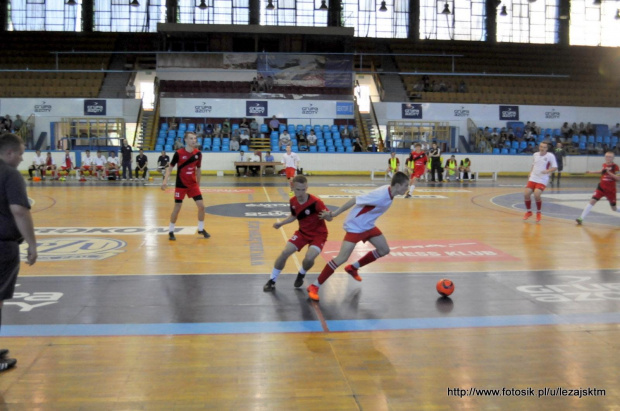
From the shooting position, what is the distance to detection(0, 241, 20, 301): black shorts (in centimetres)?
467

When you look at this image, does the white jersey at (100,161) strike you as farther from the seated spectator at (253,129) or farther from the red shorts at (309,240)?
the red shorts at (309,240)

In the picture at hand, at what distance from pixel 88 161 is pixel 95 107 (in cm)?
921

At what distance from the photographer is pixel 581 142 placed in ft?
125

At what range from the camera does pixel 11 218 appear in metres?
4.65

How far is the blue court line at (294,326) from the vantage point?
18.9 feet

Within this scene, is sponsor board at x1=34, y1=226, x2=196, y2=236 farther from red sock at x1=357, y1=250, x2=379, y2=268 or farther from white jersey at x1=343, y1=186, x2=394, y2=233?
white jersey at x1=343, y1=186, x2=394, y2=233

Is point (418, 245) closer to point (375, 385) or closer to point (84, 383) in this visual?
point (375, 385)

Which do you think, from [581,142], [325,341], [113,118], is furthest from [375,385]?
[581,142]

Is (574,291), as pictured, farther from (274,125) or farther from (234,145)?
(274,125)

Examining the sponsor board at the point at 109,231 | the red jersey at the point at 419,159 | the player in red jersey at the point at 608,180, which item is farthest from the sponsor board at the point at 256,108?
the player in red jersey at the point at 608,180

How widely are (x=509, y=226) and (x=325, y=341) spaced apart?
357 inches

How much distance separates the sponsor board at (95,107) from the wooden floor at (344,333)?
26352mm

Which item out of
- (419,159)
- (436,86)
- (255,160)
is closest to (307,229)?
(419,159)

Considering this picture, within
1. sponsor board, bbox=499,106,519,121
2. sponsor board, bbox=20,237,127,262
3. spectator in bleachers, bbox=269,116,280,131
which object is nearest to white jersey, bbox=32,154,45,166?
spectator in bleachers, bbox=269,116,280,131
